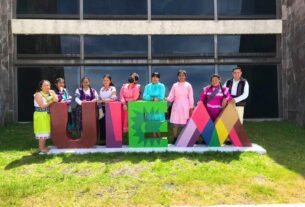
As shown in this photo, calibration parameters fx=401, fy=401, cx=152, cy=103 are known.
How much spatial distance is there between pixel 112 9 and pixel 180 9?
7.73 feet

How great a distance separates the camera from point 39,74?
1353 centimetres

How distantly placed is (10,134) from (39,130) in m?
2.87

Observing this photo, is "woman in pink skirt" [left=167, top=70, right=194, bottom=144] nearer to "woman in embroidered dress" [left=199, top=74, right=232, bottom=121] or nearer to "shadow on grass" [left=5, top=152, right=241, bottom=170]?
"woman in embroidered dress" [left=199, top=74, right=232, bottom=121]

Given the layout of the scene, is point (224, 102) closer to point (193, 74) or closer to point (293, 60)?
point (193, 74)

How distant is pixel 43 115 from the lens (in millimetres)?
8633

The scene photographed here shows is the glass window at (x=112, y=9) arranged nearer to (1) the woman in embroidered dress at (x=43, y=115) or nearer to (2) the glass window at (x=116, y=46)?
(2) the glass window at (x=116, y=46)

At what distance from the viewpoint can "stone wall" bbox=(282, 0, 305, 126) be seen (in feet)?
42.2

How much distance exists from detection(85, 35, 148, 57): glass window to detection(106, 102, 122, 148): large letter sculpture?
498 cm

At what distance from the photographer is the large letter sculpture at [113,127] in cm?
898

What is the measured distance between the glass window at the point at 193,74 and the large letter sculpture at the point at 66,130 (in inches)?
201

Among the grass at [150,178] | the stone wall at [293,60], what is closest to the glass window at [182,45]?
the stone wall at [293,60]

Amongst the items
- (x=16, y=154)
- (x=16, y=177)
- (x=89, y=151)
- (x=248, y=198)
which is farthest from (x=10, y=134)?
(x=248, y=198)

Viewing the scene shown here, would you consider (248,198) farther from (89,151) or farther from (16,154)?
(16,154)

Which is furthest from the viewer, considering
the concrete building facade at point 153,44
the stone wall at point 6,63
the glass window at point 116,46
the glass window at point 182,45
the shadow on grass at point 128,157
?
the glass window at point 182,45
